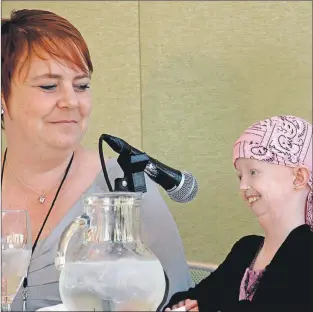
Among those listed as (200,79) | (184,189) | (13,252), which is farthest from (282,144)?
(13,252)

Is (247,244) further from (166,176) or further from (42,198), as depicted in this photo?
(42,198)

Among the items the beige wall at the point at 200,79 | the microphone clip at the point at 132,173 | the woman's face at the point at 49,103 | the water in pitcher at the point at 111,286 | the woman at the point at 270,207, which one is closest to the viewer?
the water in pitcher at the point at 111,286

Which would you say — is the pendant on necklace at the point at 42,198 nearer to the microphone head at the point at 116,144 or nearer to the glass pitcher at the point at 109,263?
the microphone head at the point at 116,144

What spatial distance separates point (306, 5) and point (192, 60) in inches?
8.9

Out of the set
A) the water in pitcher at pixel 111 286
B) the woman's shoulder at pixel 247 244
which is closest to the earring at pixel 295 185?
the woman's shoulder at pixel 247 244

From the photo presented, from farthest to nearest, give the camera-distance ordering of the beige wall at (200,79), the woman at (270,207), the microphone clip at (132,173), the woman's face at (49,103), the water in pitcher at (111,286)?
the beige wall at (200,79) → the woman's face at (49,103) → the woman at (270,207) → the microphone clip at (132,173) → the water in pitcher at (111,286)

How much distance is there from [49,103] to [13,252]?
29 cm

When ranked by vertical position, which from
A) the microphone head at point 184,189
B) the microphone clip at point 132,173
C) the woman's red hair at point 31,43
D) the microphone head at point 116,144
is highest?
the woman's red hair at point 31,43

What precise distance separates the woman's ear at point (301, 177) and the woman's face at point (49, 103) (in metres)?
0.37

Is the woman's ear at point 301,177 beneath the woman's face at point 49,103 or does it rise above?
beneath

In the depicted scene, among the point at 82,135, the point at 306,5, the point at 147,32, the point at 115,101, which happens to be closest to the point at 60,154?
the point at 82,135

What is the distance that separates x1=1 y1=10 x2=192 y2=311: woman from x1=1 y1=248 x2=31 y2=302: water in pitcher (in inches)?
6.8

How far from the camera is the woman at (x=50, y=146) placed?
3.74ft

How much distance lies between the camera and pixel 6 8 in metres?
1.25
